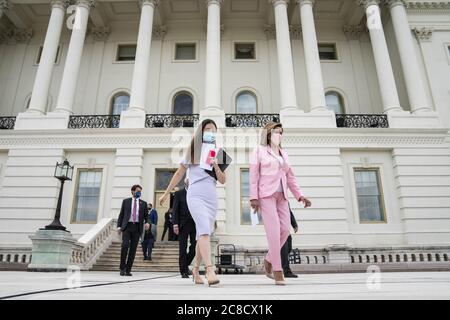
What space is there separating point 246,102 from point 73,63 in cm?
974

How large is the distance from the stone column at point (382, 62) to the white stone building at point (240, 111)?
3.0 inches

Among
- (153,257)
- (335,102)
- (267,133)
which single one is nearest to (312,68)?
(335,102)

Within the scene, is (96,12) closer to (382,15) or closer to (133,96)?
(133,96)

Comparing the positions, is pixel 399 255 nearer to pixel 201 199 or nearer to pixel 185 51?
pixel 201 199

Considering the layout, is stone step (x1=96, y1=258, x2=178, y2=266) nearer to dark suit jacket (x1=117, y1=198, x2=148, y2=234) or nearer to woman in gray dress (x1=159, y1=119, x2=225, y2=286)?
dark suit jacket (x1=117, y1=198, x2=148, y2=234)

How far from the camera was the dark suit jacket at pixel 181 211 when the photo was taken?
597cm

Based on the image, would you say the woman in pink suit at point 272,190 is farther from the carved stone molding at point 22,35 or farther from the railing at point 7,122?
the carved stone molding at point 22,35

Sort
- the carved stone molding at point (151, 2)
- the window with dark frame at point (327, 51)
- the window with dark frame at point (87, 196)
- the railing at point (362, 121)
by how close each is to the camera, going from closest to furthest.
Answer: the window with dark frame at point (87, 196)
the railing at point (362, 121)
the carved stone molding at point (151, 2)
the window with dark frame at point (327, 51)

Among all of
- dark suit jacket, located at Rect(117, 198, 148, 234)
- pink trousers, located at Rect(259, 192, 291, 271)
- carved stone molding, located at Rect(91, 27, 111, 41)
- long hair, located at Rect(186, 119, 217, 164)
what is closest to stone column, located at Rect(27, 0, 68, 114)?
carved stone molding, located at Rect(91, 27, 111, 41)

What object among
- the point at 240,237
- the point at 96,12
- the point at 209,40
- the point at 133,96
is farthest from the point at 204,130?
the point at 96,12

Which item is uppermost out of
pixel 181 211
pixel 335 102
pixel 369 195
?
pixel 335 102

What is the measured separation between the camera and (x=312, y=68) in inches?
664

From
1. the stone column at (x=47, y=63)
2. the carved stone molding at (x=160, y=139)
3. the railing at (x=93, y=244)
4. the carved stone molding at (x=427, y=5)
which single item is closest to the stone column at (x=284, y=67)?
the carved stone molding at (x=160, y=139)
